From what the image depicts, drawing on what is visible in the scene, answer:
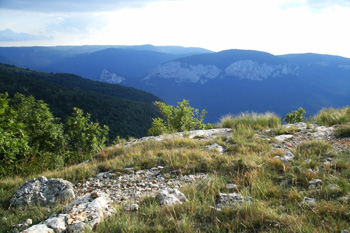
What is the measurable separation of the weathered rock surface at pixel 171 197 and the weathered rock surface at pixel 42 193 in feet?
6.16

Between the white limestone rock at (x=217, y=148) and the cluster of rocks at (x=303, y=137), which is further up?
the cluster of rocks at (x=303, y=137)

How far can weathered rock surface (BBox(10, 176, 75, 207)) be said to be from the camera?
4237 mm

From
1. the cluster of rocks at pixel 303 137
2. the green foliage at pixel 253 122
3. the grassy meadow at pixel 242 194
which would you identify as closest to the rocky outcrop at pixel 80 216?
the grassy meadow at pixel 242 194

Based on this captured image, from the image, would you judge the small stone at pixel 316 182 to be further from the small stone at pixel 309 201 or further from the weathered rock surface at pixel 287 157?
the weathered rock surface at pixel 287 157

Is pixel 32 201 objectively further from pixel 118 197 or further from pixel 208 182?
pixel 208 182

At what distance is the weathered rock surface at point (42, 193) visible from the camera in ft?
13.9

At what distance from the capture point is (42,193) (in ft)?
14.6

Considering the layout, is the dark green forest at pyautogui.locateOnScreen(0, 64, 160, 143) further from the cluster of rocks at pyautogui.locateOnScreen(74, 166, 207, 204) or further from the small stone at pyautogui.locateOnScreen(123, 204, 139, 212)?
the small stone at pyautogui.locateOnScreen(123, 204, 139, 212)

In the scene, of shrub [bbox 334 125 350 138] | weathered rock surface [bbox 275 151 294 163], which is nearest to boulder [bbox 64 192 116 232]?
weathered rock surface [bbox 275 151 294 163]

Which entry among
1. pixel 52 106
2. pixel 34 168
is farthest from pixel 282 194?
pixel 52 106

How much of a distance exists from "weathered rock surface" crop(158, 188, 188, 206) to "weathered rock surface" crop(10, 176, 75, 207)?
6.16 ft

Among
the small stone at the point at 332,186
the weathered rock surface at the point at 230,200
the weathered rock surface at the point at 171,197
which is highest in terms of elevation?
the small stone at the point at 332,186

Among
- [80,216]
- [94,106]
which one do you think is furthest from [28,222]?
[94,106]

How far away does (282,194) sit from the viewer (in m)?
3.71
